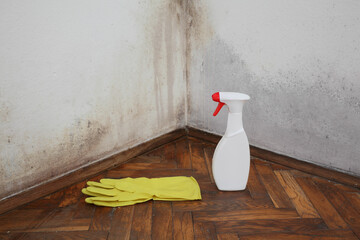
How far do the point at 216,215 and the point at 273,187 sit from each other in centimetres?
33

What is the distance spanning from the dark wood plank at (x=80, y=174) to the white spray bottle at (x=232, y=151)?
51 centimetres

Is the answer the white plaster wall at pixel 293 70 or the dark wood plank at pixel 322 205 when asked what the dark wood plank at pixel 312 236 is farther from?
the white plaster wall at pixel 293 70

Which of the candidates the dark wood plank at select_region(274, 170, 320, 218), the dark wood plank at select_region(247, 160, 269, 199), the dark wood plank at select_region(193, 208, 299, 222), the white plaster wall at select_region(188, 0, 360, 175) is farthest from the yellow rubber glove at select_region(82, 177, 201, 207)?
the white plaster wall at select_region(188, 0, 360, 175)

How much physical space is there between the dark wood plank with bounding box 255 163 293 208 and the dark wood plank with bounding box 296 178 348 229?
3.9 inches

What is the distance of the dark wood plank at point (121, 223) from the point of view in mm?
1185

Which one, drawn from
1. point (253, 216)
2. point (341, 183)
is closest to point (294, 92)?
point (341, 183)

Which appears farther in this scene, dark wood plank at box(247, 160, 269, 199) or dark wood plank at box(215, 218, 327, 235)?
dark wood plank at box(247, 160, 269, 199)

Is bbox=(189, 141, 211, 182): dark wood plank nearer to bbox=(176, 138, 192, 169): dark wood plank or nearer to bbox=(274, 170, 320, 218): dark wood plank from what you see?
bbox=(176, 138, 192, 169): dark wood plank

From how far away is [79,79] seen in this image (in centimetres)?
145

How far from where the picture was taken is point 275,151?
1.69 m

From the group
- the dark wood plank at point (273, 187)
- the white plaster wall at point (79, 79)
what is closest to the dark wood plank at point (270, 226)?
the dark wood plank at point (273, 187)

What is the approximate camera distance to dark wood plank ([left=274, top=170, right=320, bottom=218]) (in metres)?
1.29

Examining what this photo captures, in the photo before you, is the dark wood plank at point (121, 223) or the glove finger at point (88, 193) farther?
the glove finger at point (88, 193)

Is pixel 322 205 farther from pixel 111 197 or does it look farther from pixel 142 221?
pixel 111 197
